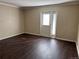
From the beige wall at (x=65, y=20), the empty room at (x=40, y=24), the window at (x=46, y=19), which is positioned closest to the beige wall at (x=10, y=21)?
the empty room at (x=40, y=24)

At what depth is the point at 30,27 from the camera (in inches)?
252

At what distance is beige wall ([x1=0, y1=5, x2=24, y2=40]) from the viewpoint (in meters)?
4.80

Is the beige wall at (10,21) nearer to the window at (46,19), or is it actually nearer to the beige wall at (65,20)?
the beige wall at (65,20)

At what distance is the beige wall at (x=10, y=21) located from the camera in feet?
15.7

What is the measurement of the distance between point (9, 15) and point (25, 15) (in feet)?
5.11

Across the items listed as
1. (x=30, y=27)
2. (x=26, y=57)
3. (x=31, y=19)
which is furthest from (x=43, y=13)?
(x=26, y=57)

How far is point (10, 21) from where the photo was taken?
5352mm

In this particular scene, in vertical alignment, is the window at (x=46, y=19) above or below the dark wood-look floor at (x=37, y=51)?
above

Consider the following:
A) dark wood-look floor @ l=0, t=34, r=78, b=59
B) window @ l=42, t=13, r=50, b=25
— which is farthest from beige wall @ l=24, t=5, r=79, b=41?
dark wood-look floor @ l=0, t=34, r=78, b=59

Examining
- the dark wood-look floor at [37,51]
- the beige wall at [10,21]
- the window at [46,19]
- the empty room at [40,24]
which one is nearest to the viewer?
the dark wood-look floor at [37,51]

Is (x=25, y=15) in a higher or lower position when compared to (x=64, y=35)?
higher

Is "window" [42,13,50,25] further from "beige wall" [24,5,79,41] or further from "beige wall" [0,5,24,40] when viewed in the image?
"beige wall" [0,5,24,40]

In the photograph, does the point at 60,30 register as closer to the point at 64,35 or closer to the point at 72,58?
the point at 64,35

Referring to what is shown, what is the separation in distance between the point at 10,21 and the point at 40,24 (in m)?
2.26
